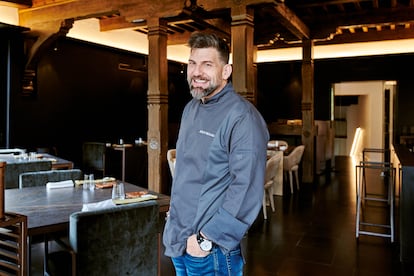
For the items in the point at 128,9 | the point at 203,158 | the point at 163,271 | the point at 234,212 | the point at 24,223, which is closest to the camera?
the point at 234,212

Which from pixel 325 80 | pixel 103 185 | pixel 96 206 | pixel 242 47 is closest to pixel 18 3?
pixel 242 47

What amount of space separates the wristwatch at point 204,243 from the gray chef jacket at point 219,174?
0.11 ft

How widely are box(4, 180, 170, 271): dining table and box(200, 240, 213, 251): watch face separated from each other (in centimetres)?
121

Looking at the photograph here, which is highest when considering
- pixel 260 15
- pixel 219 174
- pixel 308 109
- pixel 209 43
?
pixel 260 15

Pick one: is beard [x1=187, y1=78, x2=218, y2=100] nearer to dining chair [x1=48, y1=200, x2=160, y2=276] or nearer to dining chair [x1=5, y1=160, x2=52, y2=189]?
dining chair [x1=48, y1=200, x2=160, y2=276]

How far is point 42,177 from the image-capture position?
11.8ft

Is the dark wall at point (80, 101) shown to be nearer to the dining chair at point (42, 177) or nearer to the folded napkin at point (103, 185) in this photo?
the dining chair at point (42, 177)

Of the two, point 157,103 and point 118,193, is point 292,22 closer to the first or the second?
point 157,103

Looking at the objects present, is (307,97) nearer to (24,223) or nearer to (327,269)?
(327,269)

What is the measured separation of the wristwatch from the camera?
4.66 feet

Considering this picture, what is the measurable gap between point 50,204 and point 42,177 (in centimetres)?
98

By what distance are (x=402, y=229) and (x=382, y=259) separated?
37cm

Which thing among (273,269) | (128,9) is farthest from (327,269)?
(128,9)

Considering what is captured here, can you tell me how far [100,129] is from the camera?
861 centimetres
